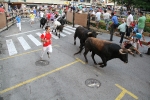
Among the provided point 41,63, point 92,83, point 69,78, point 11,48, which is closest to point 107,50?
point 92,83

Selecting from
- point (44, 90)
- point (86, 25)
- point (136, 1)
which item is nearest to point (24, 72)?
point (44, 90)

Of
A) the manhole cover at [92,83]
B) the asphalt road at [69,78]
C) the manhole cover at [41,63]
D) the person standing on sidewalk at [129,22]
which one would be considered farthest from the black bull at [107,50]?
the person standing on sidewalk at [129,22]

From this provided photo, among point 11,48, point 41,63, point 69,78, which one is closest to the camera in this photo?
point 69,78

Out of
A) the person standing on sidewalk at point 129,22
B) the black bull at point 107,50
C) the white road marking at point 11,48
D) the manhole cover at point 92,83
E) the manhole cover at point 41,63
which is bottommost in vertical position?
the manhole cover at point 92,83

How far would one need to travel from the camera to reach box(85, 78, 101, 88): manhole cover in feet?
18.3

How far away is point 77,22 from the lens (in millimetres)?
18250

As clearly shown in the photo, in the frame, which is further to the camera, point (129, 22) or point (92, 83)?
point (129, 22)

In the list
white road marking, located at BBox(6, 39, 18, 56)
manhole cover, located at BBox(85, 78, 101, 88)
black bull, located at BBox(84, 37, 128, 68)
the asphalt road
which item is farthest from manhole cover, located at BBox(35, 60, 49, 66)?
manhole cover, located at BBox(85, 78, 101, 88)

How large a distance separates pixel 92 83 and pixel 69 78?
3.26 ft

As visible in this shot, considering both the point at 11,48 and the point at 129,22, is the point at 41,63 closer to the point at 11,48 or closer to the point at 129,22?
the point at 11,48

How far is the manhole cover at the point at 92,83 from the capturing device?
557 centimetres

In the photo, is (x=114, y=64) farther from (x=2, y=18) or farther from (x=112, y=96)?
(x=2, y=18)

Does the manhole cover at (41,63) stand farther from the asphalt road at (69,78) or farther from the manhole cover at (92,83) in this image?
the manhole cover at (92,83)

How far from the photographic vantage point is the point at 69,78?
19.7 ft
